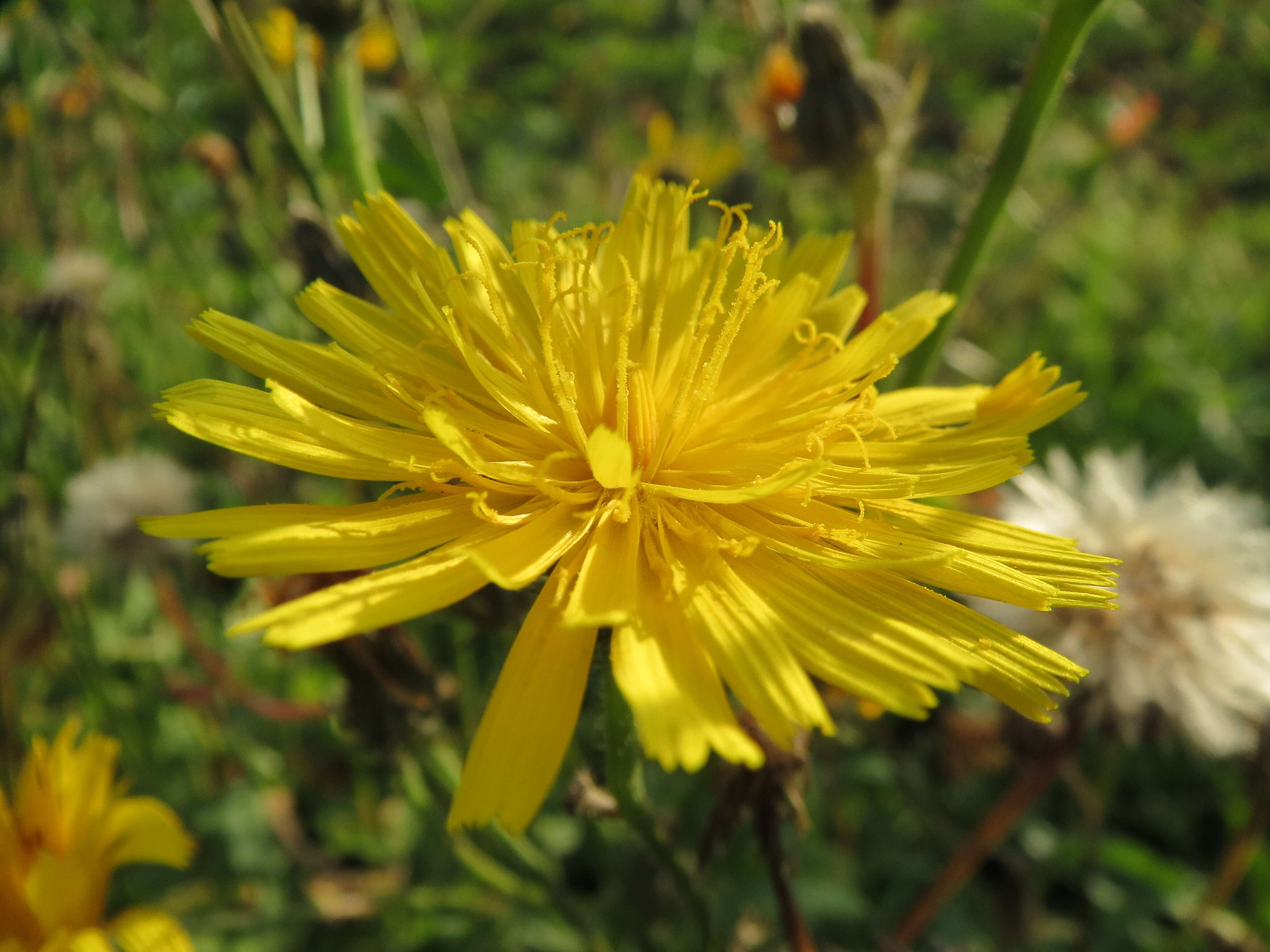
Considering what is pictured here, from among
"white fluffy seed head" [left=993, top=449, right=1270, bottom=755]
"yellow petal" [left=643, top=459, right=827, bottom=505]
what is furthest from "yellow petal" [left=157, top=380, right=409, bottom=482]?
"white fluffy seed head" [left=993, top=449, right=1270, bottom=755]

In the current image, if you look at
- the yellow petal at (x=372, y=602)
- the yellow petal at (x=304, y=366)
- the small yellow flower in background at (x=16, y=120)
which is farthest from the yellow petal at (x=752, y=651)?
the small yellow flower in background at (x=16, y=120)

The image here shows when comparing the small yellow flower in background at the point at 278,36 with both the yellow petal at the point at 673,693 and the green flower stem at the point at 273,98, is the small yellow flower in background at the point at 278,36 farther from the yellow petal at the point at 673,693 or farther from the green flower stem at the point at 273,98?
the yellow petal at the point at 673,693

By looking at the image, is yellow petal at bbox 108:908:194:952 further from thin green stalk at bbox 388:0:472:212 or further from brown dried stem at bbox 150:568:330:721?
thin green stalk at bbox 388:0:472:212

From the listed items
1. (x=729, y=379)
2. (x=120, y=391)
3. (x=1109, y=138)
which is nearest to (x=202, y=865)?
(x=120, y=391)

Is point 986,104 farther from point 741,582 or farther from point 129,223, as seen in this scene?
point 741,582

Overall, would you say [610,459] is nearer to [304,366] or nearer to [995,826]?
[304,366]

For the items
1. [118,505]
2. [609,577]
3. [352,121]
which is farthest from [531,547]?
[118,505]
